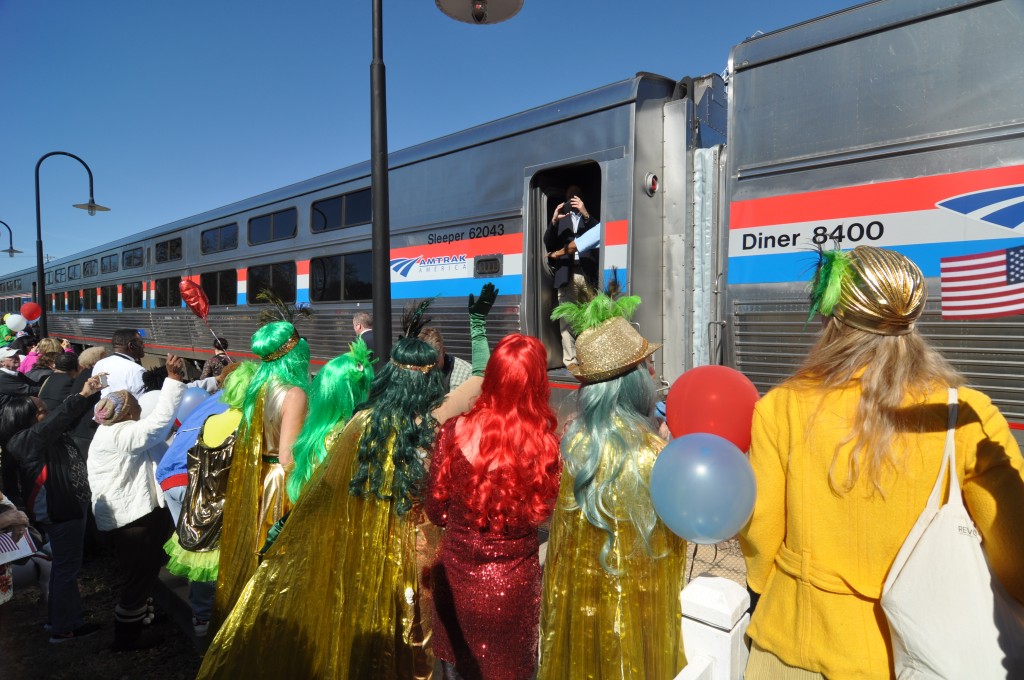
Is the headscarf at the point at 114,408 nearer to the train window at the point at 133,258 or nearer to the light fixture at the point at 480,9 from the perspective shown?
the light fixture at the point at 480,9

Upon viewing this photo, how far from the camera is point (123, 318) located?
15.4 m

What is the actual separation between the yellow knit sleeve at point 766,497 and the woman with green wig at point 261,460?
229 centimetres

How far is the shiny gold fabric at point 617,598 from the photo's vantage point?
6.49 feet

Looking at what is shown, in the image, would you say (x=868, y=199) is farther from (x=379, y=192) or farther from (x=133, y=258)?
(x=133, y=258)

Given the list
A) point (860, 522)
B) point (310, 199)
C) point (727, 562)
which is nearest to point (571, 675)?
point (860, 522)

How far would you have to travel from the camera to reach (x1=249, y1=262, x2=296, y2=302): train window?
334 inches

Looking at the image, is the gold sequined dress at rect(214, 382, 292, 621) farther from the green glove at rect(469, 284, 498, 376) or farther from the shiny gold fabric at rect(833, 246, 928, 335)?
the shiny gold fabric at rect(833, 246, 928, 335)

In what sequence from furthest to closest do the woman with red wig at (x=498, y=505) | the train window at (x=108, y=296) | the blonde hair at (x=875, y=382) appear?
the train window at (x=108, y=296) < the woman with red wig at (x=498, y=505) < the blonde hair at (x=875, y=382)

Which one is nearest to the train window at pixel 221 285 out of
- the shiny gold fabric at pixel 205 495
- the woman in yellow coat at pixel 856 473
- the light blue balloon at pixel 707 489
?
the shiny gold fabric at pixel 205 495

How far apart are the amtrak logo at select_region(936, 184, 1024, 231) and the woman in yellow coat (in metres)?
2.29

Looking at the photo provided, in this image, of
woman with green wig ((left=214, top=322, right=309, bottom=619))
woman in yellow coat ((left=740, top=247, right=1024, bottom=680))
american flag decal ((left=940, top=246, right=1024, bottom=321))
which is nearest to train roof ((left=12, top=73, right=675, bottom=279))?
american flag decal ((left=940, top=246, right=1024, bottom=321))

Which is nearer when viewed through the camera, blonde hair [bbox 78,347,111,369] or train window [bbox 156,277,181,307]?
blonde hair [bbox 78,347,111,369]

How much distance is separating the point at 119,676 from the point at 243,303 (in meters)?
7.22

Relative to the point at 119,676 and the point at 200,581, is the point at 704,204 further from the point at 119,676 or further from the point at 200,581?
the point at 119,676
